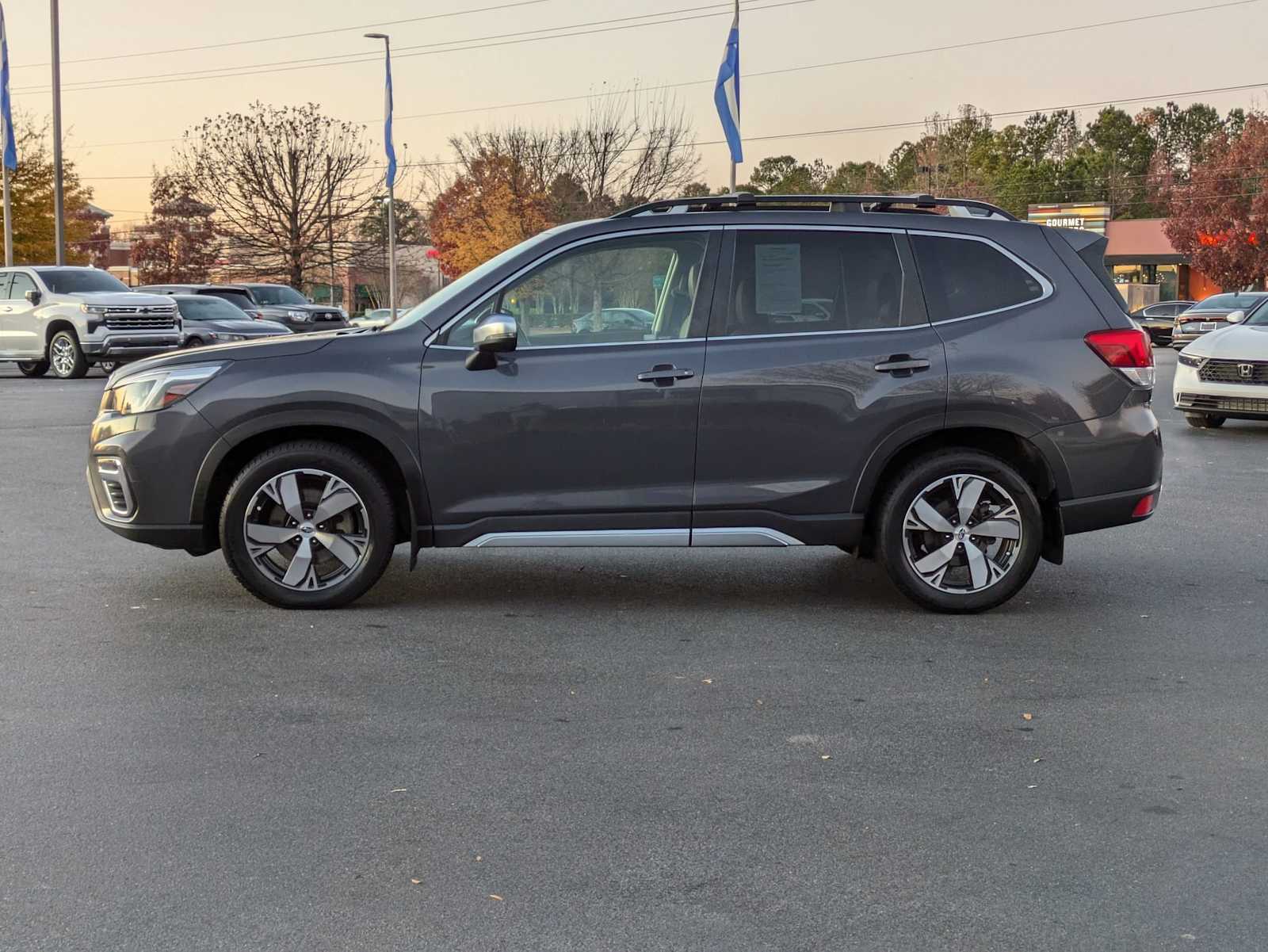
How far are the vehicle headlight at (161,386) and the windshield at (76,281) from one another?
68.4 ft

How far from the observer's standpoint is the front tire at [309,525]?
21.9ft

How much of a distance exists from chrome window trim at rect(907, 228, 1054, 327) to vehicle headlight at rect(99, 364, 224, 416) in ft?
11.1

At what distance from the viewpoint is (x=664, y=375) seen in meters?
6.60

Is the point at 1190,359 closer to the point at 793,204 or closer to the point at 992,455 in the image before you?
the point at 992,455

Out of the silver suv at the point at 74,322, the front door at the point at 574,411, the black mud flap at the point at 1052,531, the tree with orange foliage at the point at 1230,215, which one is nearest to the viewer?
the front door at the point at 574,411

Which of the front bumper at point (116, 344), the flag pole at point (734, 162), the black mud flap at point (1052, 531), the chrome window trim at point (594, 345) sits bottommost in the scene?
the black mud flap at point (1052, 531)

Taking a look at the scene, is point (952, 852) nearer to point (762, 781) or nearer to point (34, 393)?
point (762, 781)

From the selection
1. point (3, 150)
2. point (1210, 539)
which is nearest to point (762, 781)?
point (1210, 539)

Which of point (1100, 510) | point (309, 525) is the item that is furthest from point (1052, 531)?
point (309, 525)

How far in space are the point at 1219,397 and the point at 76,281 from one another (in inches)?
788

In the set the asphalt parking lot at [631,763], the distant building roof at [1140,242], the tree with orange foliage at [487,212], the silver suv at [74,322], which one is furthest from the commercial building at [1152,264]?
the asphalt parking lot at [631,763]

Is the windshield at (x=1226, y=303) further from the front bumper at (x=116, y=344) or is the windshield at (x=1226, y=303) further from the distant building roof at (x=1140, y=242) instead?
the distant building roof at (x=1140, y=242)

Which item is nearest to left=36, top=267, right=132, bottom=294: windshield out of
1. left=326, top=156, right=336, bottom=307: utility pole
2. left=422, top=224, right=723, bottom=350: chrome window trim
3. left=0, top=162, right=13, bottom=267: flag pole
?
left=0, top=162, right=13, bottom=267: flag pole

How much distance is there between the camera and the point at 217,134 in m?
59.9
